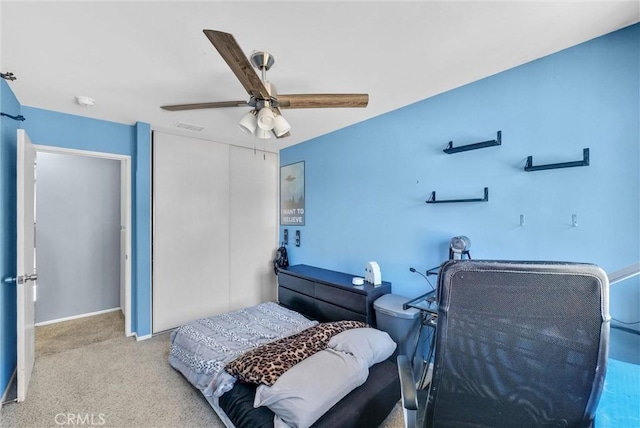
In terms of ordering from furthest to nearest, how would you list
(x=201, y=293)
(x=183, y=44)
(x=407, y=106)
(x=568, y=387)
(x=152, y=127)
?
(x=201, y=293)
(x=152, y=127)
(x=407, y=106)
(x=183, y=44)
(x=568, y=387)

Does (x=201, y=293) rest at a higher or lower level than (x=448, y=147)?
lower

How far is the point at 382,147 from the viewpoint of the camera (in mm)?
2877

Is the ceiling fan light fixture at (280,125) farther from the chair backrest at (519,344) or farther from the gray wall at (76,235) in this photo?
the gray wall at (76,235)

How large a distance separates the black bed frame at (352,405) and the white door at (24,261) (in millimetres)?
1636

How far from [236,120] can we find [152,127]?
1090 millimetres

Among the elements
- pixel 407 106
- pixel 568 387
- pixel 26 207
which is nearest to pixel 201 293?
pixel 26 207

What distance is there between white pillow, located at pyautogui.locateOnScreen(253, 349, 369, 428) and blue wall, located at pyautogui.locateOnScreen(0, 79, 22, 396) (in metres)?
2.19

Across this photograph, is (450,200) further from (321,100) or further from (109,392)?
(109,392)

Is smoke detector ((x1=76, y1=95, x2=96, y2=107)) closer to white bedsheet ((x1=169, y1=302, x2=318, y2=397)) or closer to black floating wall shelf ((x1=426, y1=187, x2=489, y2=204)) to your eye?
white bedsheet ((x1=169, y1=302, x2=318, y2=397))

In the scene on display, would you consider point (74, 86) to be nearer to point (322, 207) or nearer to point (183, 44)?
point (183, 44)

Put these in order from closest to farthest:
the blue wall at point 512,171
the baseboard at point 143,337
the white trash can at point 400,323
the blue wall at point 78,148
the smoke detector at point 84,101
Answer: the blue wall at point 512,171 → the blue wall at point 78,148 → the white trash can at point 400,323 → the smoke detector at point 84,101 → the baseboard at point 143,337

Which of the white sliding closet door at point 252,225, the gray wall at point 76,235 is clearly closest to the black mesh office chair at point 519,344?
the white sliding closet door at point 252,225

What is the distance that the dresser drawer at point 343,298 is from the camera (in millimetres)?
2576

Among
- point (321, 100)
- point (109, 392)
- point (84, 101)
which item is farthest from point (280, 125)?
point (109, 392)
